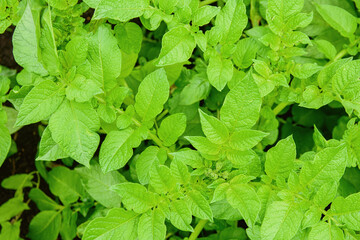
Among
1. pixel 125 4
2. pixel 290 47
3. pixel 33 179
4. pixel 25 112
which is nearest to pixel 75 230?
pixel 33 179

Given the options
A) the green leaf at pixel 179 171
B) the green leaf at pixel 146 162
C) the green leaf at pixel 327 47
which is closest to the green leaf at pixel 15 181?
the green leaf at pixel 146 162

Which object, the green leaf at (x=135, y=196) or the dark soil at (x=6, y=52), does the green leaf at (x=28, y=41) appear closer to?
the green leaf at (x=135, y=196)

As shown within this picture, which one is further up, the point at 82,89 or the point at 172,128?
the point at 82,89

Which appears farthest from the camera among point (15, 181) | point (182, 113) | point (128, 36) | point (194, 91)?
point (15, 181)

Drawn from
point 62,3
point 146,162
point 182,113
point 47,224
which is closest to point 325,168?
point 182,113

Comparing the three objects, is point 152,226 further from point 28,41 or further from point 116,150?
point 28,41

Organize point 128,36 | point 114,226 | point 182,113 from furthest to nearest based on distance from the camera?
point 128,36, point 182,113, point 114,226

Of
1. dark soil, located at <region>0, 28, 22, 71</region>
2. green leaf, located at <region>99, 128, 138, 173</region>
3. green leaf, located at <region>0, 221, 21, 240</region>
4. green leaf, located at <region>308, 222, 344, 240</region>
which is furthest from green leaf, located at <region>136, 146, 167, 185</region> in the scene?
dark soil, located at <region>0, 28, 22, 71</region>
